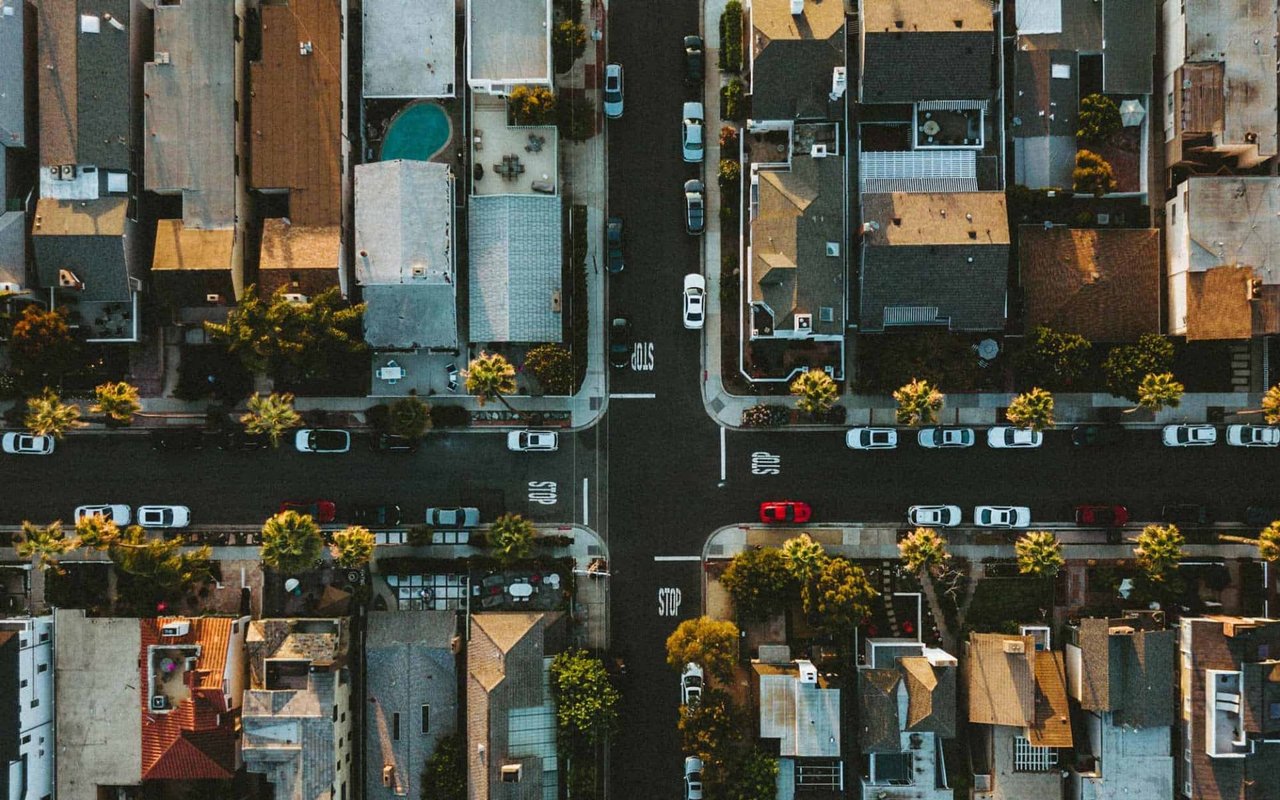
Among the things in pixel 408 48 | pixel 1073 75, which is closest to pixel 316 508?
pixel 408 48

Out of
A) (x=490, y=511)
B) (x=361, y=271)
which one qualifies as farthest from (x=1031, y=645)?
(x=361, y=271)

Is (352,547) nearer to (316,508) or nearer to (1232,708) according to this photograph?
(316,508)

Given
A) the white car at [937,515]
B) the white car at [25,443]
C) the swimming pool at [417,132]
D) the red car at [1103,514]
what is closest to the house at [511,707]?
the white car at [937,515]

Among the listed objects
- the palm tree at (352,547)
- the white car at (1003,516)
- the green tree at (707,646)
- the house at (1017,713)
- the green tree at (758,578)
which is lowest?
the house at (1017,713)

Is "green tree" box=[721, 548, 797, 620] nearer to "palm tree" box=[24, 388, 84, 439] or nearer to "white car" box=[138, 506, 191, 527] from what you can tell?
"white car" box=[138, 506, 191, 527]

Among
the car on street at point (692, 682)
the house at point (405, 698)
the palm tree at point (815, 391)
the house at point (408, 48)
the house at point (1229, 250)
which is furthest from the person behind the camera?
the car on street at point (692, 682)

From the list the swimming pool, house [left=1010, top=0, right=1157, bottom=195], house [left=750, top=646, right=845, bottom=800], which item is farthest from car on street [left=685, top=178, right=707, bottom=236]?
house [left=750, top=646, right=845, bottom=800]

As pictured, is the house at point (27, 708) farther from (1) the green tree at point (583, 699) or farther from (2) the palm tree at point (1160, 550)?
(2) the palm tree at point (1160, 550)
